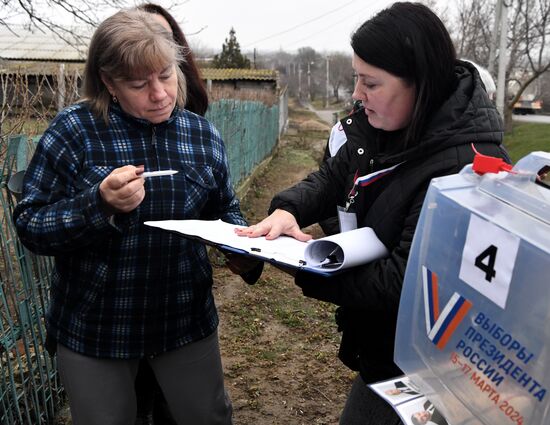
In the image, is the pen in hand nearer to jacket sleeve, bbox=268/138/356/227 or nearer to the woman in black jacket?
jacket sleeve, bbox=268/138/356/227

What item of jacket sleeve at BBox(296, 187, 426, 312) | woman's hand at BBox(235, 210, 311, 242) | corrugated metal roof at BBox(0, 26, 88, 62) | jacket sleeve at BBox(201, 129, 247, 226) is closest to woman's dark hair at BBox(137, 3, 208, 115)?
jacket sleeve at BBox(201, 129, 247, 226)

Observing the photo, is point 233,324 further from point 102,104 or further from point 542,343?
point 542,343

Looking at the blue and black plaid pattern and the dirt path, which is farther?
the dirt path

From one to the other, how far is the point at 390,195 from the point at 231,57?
39.3 metres

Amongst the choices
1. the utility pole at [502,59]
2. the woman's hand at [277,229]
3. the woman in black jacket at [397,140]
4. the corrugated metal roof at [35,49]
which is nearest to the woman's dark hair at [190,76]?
the woman's hand at [277,229]

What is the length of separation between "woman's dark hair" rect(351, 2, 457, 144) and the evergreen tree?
126ft

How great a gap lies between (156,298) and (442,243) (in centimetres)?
114

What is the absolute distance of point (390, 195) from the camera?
4.78ft

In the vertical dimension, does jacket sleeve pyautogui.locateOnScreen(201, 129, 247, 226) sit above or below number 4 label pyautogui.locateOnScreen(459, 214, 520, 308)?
below

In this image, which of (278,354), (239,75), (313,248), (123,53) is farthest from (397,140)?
(239,75)

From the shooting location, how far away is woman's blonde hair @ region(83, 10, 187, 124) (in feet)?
5.71

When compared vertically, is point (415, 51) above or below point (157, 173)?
above

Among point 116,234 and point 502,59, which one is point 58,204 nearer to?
point 116,234

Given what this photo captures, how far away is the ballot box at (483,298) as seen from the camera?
87cm
